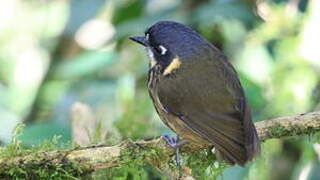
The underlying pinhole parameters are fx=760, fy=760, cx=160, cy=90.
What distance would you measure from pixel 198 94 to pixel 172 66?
9.8 inches

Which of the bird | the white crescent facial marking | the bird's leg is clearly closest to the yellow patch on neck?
the bird

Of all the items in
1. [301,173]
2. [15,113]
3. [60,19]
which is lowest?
[301,173]

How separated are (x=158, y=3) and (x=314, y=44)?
3.29 feet

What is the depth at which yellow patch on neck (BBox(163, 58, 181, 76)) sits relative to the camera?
332 cm

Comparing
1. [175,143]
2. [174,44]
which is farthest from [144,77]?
[175,143]

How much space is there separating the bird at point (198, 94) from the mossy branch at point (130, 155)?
2.9 inches

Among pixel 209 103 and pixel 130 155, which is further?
pixel 209 103

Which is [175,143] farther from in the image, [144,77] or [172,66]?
[144,77]

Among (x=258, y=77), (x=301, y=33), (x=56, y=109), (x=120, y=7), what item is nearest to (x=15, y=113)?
(x=56, y=109)

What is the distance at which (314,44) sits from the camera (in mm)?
4086

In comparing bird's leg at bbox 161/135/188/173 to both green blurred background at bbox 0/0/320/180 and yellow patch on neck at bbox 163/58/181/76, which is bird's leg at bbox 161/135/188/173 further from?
yellow patch on neck at bbox 163/58/181/76

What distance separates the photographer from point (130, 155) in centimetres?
289

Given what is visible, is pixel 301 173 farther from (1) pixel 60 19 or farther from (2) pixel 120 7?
(1) pixel 60 19

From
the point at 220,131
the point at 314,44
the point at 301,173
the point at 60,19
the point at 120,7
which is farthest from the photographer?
the point at 60,19
